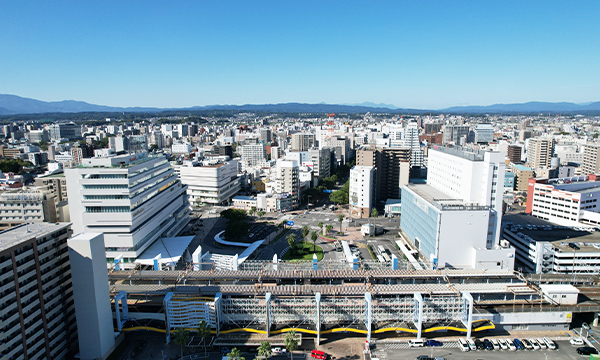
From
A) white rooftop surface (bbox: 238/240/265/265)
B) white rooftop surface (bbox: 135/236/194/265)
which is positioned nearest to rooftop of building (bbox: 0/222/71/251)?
white rooftop surface (bbox: 135/236/194/265)

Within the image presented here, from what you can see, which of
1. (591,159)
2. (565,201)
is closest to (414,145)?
(591,159)

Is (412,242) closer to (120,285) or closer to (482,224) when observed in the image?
(482,224)

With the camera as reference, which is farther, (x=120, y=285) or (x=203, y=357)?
(x=120, y=285)

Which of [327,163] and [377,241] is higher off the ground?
[327,163]

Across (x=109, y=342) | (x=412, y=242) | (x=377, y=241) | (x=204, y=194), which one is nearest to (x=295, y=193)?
(x=204, y=194)

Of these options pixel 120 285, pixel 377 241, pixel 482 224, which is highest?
pixel 482 224
